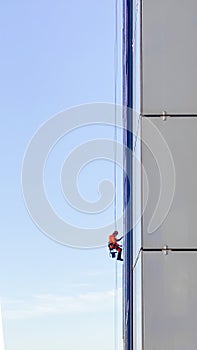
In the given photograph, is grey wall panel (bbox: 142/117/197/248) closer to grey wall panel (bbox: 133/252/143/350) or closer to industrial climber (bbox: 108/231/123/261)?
grey wall panel (bbox: 133/252/143/350)

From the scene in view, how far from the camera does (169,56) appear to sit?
25.7ft

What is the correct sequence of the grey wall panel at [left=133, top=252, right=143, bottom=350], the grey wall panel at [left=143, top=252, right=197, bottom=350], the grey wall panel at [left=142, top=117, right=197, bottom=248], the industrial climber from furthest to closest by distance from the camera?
the industrial climber, the grey wall panel at [left=133, top=252, right=143, bottom=350], the grey wall panel at [left=142, top=117, right=197, bottom=248], the grey wall panel at [left=143, top=252, right=197, bottom=350]

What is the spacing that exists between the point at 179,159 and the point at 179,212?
1.55ft

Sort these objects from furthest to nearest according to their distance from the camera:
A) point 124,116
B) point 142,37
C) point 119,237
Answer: point 119,237 → point 124,116 → point 142,37

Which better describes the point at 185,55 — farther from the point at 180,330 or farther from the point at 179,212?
the point at 180,330

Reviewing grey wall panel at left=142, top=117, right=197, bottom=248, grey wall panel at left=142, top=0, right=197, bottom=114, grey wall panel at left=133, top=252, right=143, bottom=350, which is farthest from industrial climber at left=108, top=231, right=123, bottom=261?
grey wall panel at left=142, top=0, right=197, bottom=114

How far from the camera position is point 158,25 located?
792cm

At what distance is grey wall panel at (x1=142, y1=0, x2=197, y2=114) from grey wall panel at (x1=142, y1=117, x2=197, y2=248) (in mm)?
158

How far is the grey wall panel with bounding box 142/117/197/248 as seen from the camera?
754 centimetres

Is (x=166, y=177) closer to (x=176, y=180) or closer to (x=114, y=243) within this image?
(x=176, y=180)

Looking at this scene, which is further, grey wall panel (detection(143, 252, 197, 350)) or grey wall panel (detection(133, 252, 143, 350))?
grey wall panel (detection(133, 252, 143, 350))

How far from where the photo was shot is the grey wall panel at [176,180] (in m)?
7.54

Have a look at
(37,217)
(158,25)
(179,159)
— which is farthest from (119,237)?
(158,25)

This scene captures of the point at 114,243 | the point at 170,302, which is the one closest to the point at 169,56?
the point at 170,302
